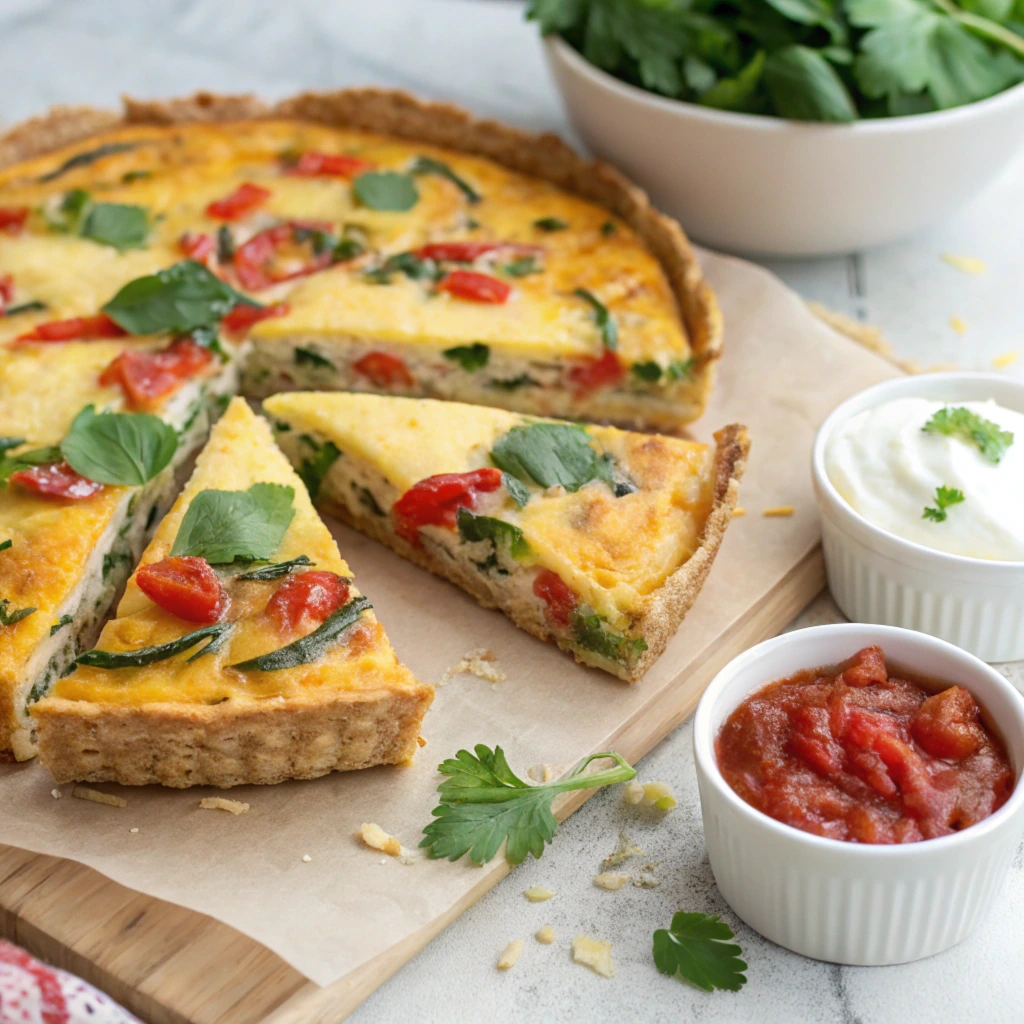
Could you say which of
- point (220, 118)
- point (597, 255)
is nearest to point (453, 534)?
point (597, 255)

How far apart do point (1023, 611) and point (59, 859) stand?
2983 mm

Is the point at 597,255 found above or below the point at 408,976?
above

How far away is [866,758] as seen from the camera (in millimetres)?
3240

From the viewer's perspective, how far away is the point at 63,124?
6246 millimetres

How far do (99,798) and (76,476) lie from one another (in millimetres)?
1256

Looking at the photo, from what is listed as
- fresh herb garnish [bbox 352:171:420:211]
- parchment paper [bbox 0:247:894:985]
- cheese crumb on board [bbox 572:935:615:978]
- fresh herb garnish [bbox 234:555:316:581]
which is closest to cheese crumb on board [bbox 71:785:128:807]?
parchment paper [bbox 0:247:894:985]

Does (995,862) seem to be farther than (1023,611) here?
No

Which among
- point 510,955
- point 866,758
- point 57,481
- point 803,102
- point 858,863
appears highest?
point 803,102

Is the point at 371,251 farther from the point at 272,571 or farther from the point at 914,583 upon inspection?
the point at 914,583

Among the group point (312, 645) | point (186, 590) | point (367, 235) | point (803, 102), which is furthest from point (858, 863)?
point (367, 235)

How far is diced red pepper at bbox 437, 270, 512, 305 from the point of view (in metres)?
5.38

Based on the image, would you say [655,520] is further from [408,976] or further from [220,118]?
[220,118]

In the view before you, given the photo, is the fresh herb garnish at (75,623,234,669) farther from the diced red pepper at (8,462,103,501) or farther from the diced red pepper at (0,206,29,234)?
the diced red pepper at (0,206,29,234)

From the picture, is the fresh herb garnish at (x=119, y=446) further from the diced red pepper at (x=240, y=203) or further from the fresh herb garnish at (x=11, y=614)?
the diced red pepper at (x=240, y=203)
